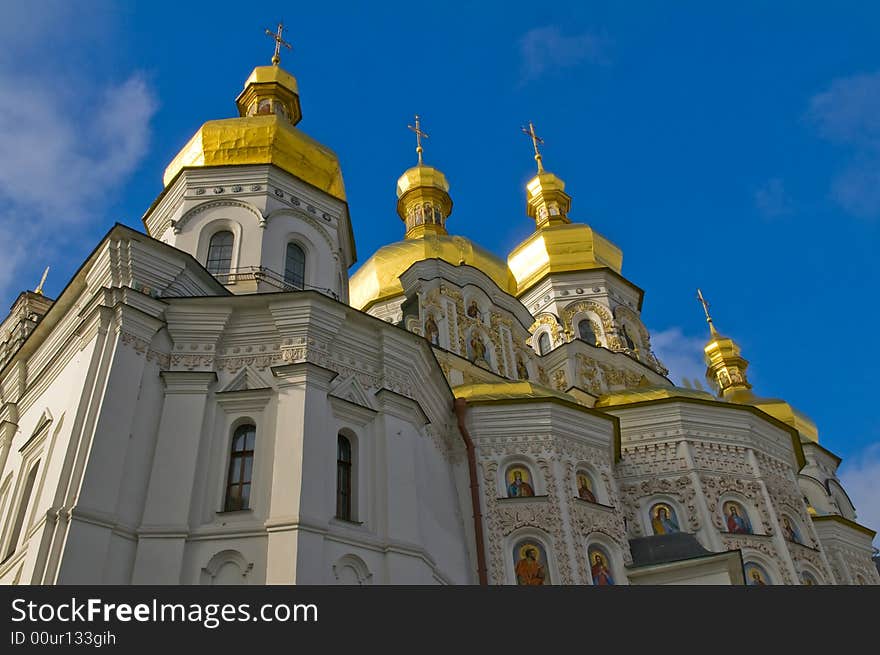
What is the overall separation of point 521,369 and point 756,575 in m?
8.25

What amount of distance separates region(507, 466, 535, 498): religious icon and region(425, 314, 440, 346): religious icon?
5303 millimetres

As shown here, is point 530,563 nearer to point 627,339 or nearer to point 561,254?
point 627,339

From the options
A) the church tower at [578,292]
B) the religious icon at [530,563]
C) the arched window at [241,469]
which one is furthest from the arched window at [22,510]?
the church tower at [578,292]

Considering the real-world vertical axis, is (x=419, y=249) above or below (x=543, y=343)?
above

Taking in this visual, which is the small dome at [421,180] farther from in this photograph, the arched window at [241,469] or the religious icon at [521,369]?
the arched window at [241,469]

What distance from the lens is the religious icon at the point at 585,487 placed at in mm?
14812

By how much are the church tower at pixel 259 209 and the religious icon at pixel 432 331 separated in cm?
265

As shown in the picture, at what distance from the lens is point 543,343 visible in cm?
2578

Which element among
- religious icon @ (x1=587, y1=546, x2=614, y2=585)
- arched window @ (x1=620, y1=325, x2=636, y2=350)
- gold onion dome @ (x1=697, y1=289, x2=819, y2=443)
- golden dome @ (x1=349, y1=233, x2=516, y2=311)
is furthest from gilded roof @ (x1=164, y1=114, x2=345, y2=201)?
gold onion dome @ (x1=697, y1=289, x2=819, y2=443)

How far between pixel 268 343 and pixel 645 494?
8.17 meters

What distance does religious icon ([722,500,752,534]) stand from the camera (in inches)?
609

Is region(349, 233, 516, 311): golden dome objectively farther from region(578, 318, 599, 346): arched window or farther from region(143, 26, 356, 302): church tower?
region(143, 26, 356, 302): church tower

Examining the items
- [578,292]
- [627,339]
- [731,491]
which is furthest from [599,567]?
[578,292]
